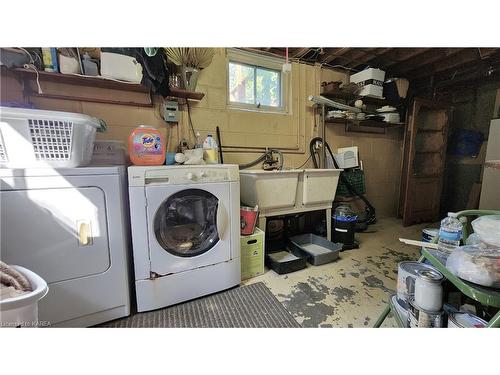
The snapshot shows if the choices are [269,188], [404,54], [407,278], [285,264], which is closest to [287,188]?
[269,188]

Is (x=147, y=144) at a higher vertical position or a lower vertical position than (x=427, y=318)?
higher

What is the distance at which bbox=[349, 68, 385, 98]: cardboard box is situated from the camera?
2.55 m

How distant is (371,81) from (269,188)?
208 centimetres

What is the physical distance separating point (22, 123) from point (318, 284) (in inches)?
77.6

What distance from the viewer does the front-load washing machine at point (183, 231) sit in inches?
46.1

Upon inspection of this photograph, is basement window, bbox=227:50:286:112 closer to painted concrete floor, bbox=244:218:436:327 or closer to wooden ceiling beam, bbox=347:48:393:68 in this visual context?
wooden ceiling beam, bbox=347:48:393:68

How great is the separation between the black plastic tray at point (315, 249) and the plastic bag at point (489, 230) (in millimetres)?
1177

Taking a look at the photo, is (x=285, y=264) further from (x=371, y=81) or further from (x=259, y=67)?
(x=371, y=81)

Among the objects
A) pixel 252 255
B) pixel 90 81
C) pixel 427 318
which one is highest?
pixel 90 81

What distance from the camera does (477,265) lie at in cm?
57

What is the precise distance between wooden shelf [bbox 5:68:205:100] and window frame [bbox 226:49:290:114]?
53 centimetres

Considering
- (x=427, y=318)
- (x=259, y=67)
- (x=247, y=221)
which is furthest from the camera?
Answer: (x=259, y=67)

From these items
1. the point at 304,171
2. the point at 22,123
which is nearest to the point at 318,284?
the point at 304,171

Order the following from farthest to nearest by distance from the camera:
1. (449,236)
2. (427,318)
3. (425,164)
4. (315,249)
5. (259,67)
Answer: (425,164) → (259,67) → (315,249) → (449,236) → (427,318)
